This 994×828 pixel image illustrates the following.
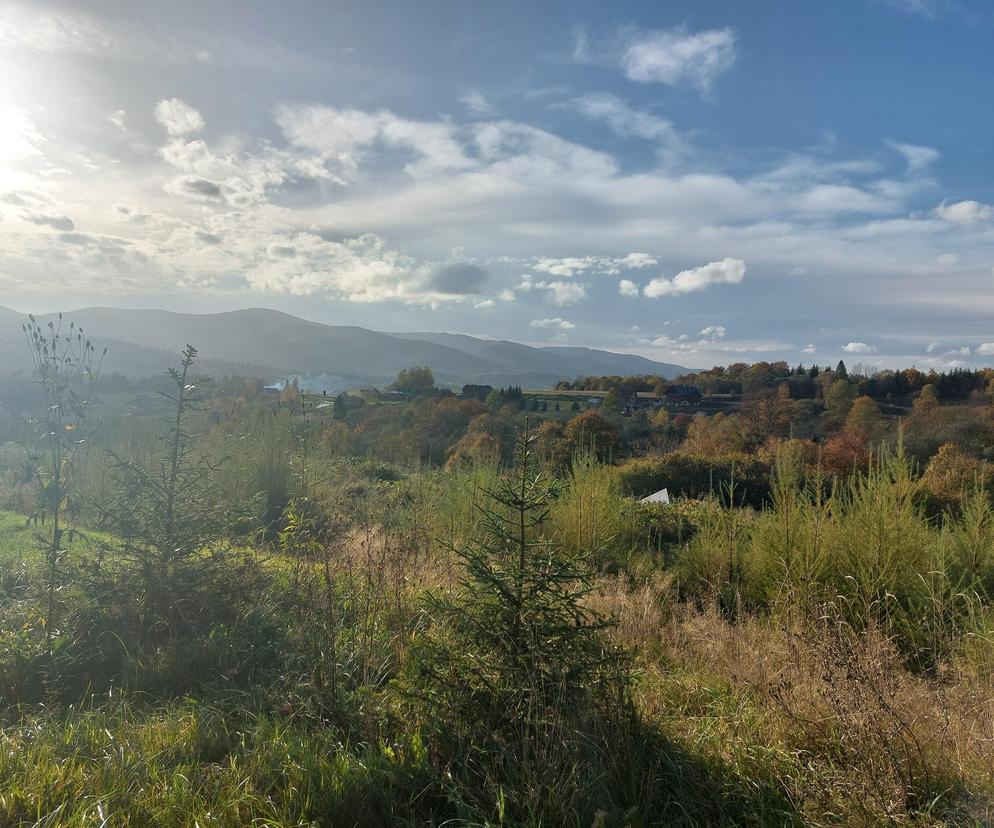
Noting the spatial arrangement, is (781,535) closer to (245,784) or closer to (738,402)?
(245,784)

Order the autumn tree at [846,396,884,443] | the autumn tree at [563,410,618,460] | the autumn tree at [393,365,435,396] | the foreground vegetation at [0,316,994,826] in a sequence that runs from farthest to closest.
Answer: the autumn tree at [393,365,435,396], the autumn tree at [846,396,884,443], the autumn tree at [563,410,618,460], the foreground vegetation at [0,316,994,826]

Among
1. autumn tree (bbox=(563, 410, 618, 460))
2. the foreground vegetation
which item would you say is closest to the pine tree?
the foreground vegetation

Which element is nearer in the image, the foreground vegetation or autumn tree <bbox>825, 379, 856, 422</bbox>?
the foreground vegetation

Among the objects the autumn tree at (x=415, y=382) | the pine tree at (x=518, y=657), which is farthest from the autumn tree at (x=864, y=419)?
the autumn tree at (x=415, y=382)

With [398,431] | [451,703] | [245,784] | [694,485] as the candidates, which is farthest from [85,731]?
[398,431]

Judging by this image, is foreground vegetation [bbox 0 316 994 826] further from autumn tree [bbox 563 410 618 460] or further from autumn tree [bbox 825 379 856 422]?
autumn tree [bbox 825 379 856 422]

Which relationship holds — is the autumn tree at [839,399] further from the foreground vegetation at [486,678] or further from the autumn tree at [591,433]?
the foreground vegetation at [486,678]

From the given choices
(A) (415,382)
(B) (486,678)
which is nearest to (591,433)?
(B) (486,678)

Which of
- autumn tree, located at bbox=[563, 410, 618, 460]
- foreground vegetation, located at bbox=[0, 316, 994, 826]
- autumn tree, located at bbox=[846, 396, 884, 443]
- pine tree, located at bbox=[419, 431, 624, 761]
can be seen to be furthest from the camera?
autumn tree, located at bbox=[846, 396, 884, 443]

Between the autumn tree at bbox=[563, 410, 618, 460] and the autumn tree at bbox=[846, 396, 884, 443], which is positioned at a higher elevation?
the autumn tree at bbox=[846, 396, 884, 443]

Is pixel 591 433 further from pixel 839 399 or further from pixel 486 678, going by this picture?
pixel 839 399

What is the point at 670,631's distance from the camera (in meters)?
5.79

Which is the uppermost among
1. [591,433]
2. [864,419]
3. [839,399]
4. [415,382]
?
[839,399]

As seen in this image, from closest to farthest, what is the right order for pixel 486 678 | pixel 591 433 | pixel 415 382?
pixel 486 678 → pixel 591 433 → pixel 415 382
